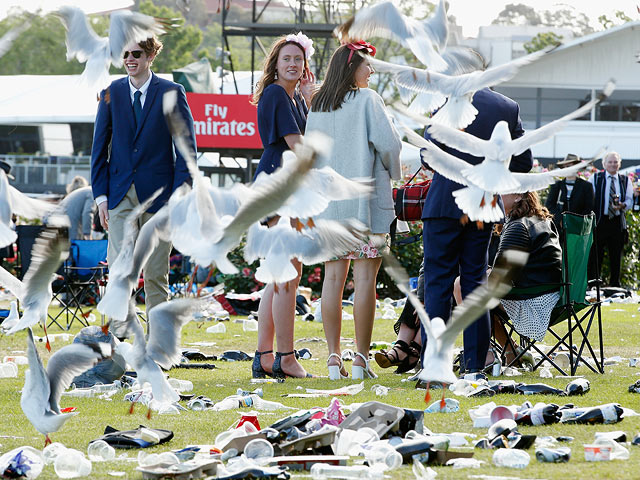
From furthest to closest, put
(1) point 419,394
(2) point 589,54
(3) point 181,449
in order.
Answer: (2) point 589,54
(1) point 419,394
(3) point 181,449

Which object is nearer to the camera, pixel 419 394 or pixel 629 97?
pixel 419 394

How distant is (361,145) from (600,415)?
2203 mm

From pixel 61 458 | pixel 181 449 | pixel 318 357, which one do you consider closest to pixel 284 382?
pixel 318 357

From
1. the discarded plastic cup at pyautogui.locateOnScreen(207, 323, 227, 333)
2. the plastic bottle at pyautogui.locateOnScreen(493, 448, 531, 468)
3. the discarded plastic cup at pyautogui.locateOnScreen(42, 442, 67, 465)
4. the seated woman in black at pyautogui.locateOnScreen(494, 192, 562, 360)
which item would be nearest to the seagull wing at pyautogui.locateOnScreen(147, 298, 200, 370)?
the discarded plastic cup at pyautogui.locateOnScreen(42, 442, 67, 465)

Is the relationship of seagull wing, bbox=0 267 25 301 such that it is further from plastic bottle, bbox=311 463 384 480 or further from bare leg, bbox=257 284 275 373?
bare leg, bbox=257 284 275 373

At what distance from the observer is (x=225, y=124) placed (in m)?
14.3

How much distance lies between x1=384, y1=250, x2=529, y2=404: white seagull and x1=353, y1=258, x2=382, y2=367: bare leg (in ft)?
5.69

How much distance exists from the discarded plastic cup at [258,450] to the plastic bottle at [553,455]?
969 millimetres

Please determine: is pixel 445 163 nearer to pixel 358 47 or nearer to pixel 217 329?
pixel 358 47

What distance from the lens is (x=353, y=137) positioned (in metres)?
5.58

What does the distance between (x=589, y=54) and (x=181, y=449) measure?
23720 mm

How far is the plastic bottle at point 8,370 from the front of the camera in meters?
5.90

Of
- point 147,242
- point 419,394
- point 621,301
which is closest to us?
point 147,242

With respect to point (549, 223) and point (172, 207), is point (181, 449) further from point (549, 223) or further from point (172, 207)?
point (549, 223)
